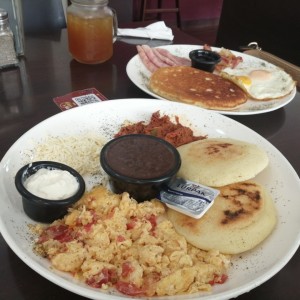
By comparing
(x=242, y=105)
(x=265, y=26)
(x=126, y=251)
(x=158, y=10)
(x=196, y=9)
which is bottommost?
(x=196, y=9)

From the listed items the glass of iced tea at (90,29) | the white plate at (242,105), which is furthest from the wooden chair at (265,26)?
the glass of iced tea at (90,29)

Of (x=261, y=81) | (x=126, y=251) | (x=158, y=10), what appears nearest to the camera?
(x=126, y=251)

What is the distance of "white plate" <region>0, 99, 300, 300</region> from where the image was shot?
961 millimetres

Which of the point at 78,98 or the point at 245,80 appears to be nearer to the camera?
the point at 78,98

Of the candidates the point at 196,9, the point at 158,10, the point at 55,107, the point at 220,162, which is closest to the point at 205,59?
the point at 55,107

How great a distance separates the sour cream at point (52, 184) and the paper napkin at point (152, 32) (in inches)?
68.1

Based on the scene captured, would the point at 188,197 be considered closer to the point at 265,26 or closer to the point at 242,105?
the point at 242,105

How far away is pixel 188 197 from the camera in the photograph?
1.22 metres

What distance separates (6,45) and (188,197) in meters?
1.48

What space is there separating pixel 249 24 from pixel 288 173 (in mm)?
3717

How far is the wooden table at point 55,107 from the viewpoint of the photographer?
1.02m

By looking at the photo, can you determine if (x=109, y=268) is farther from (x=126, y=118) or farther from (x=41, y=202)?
(x=126, y=118)

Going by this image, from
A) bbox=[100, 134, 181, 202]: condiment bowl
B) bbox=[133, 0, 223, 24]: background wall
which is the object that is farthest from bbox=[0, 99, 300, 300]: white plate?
bbox=[133, 0, 223, 24]: background wall

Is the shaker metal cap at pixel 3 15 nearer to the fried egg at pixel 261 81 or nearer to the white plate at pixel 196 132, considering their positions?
the white plate at pixel 196 132
